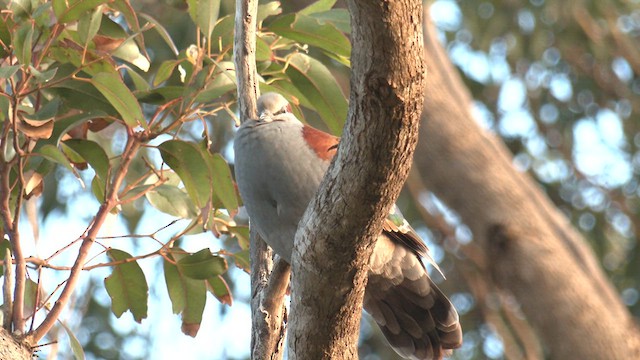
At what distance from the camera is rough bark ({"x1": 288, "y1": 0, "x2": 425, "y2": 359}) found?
1.48 meters

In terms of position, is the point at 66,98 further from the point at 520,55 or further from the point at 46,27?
the point at 520,55

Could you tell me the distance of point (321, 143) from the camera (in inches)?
89.0

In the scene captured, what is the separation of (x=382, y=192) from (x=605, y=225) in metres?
5.24

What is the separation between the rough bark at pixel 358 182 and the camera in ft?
4.85

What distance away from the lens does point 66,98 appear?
2330 millimetres

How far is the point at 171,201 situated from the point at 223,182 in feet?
0.55

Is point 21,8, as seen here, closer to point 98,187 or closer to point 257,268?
point 98,187

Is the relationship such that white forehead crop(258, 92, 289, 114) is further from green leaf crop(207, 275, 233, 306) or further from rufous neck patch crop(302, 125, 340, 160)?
green leaf crop(207, 275, 233, 306)

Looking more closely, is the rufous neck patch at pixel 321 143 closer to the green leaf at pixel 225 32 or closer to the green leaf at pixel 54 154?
the green leaf at pixel 225 32

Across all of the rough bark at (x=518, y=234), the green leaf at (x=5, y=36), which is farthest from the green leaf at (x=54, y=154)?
the rough bark at (x=518, y=234)

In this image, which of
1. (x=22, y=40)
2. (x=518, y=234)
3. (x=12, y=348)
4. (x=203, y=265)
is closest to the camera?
(x=12, y=348)

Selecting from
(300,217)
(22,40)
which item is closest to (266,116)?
(300,217)

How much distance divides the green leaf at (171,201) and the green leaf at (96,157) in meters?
0.16

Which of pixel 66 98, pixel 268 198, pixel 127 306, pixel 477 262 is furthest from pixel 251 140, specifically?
pixel 477 262
